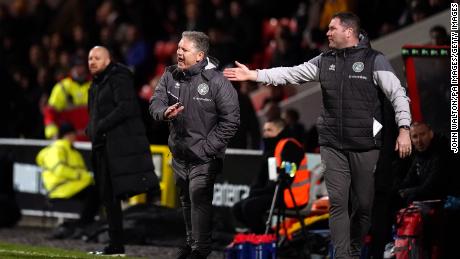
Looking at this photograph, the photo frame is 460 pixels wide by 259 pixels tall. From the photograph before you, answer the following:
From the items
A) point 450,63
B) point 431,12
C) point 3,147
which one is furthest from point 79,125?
point 450,63

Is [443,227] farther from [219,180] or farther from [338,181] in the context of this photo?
[219,180]

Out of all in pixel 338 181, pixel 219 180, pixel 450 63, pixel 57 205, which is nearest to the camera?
pixel 338 181

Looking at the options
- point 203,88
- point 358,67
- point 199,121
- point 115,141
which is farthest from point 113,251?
point 358,67

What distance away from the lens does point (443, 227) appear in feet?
36.4

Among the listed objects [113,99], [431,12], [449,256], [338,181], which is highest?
[431,12]

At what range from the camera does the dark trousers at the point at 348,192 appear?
1040cm

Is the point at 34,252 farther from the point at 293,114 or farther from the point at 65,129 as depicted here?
the point at 293,114

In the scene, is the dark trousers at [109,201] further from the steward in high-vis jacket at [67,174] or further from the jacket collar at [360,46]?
the jacket collar at [360,46]

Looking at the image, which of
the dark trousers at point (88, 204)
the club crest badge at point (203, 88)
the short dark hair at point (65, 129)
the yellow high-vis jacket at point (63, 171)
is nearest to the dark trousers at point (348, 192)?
the club crest badge at point (203, 88)

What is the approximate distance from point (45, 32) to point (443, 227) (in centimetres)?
1435

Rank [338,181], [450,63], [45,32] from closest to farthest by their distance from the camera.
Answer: [338,181] < [450,63] < [45,32]

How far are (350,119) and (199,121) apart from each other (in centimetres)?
135

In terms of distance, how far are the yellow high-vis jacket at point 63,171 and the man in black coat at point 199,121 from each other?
5578 millimetres

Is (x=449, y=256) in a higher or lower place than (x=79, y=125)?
lower
